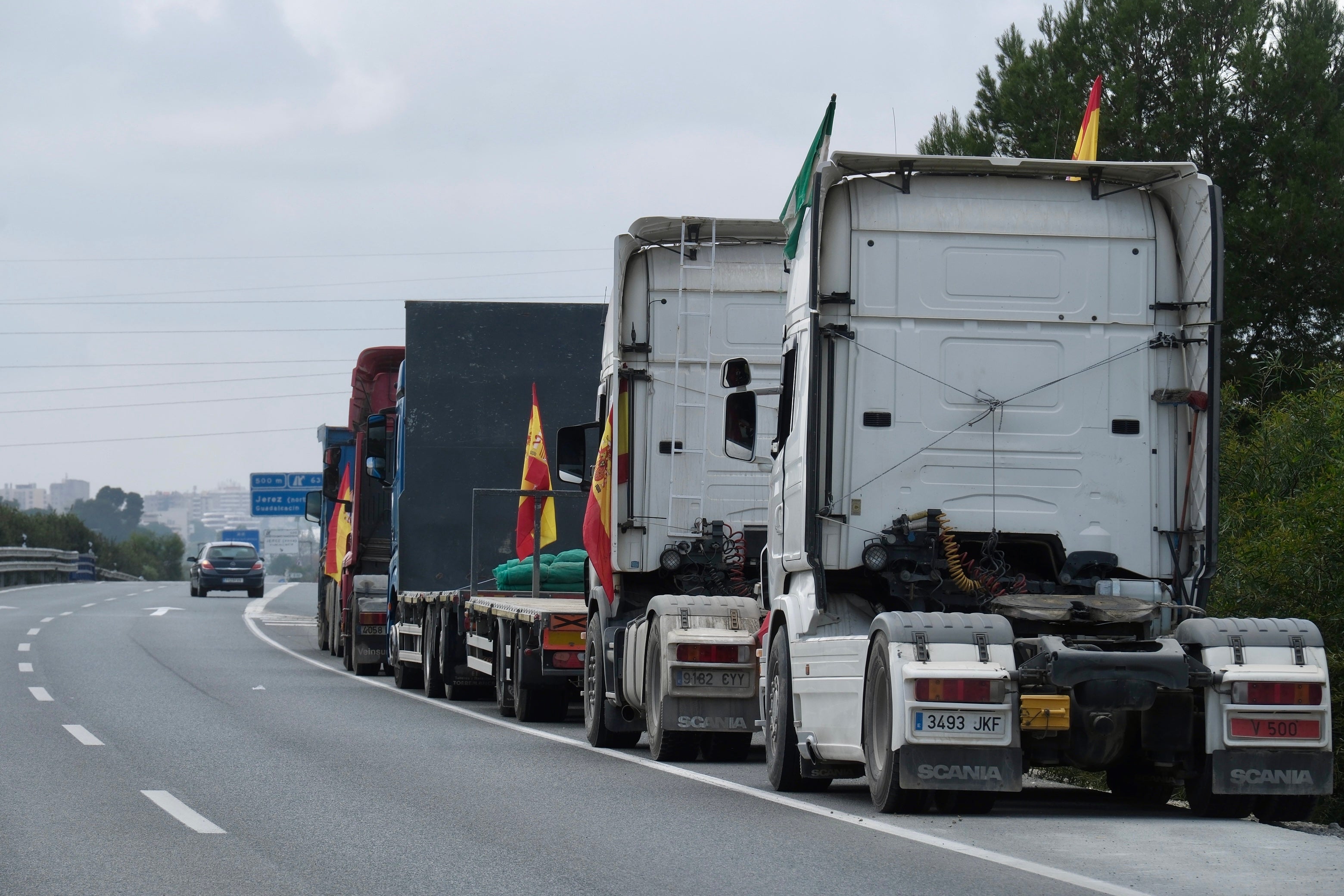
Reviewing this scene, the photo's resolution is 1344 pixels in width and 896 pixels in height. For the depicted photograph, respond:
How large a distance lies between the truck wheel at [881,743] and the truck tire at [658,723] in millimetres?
3116

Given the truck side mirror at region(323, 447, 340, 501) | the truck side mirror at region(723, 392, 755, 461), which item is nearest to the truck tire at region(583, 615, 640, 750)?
the truck side mirror at region(723, 392, 755, 461)

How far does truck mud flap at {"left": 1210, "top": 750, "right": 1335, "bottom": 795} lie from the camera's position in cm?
899

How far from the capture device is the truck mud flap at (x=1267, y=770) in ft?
29.5

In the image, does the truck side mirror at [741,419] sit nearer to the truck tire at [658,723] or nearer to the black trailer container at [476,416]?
the truck tire at [658,723]

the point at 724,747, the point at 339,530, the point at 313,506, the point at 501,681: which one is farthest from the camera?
the point at 313,506

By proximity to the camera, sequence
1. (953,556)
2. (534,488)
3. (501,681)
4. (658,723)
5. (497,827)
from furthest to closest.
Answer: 1. (534,488)
2. (501,681)
3. (658,723)
4. (953,556)
5. (497,827)

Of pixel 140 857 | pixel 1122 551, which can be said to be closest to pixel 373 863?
pixel 140 857

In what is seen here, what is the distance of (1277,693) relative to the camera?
29.5 ft

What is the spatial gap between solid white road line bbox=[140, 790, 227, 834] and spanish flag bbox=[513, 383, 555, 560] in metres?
7.73

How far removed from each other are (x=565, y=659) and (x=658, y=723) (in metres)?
3.20

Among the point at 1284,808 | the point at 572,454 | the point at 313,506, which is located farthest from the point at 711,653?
the point at 313,506

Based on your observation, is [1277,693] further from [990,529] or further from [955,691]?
[990,529]

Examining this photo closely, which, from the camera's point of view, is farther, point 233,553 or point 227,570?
point 233,553

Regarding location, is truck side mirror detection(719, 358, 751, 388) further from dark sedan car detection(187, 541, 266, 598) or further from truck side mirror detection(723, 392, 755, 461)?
dark sedan car detection(187, 541, 266, 598)
